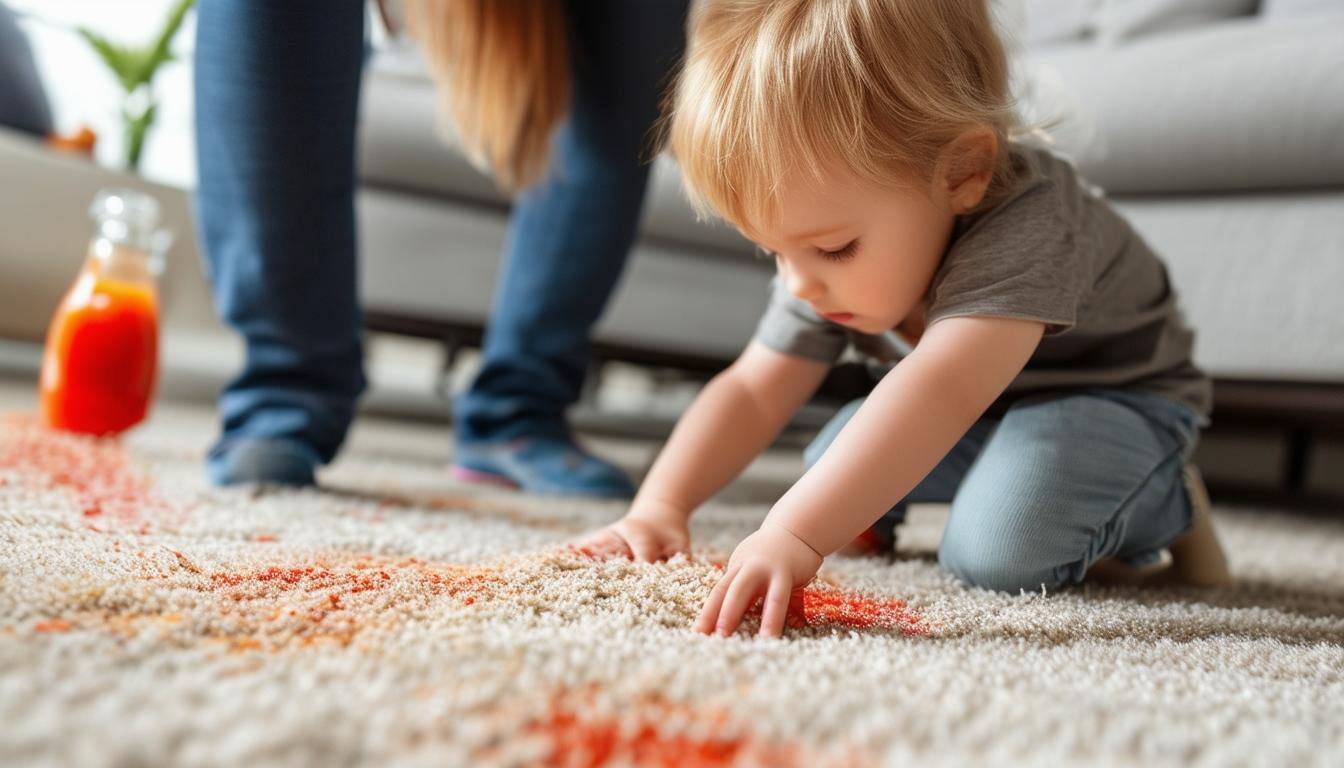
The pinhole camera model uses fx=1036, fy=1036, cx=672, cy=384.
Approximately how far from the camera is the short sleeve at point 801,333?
708mm

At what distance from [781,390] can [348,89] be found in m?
0.39

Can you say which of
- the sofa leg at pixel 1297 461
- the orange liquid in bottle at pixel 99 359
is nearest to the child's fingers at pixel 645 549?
the orange liquid in bottle at pixel 99 359

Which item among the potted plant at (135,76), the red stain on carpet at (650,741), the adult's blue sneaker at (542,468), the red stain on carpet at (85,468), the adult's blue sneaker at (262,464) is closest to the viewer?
the red stain on carpet at (650,741)

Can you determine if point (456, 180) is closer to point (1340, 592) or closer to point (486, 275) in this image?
point (486, 275)

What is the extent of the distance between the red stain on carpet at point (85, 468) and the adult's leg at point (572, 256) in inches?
12.9

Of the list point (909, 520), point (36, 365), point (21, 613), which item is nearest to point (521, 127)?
point (909, 520)

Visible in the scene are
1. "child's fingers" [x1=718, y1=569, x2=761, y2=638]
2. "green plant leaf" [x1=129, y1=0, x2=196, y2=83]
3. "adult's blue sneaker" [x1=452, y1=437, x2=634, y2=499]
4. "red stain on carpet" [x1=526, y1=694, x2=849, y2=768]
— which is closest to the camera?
"red stain on carpet" [x1=526, y1=694, x2=849, y2=768]

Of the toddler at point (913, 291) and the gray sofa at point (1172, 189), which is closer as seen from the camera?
the toddler at point (913, 291)

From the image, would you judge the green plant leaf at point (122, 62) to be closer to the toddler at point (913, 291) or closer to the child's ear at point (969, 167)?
the toddler at point (913, 291)

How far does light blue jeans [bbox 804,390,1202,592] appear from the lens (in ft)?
2.00

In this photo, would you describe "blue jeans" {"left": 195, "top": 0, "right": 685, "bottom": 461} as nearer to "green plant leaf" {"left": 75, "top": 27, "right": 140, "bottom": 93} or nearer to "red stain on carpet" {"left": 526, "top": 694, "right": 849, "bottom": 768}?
"red stain on carpet" {"left": 526, "top": 694, "right": 849, "bottom": 768}

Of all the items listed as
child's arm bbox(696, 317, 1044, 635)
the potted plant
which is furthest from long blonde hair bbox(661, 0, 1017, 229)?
the potted plant

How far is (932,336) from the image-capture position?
1.85ft

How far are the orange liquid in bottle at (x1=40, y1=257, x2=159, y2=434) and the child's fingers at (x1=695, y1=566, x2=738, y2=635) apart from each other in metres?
0.81
